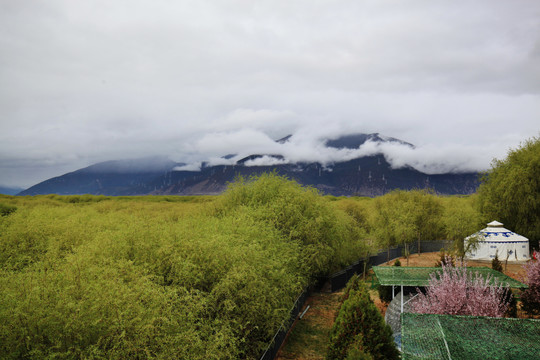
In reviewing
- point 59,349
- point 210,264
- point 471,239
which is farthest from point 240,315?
point 471,239

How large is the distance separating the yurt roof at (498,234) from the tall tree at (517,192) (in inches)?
105

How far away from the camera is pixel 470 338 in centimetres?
1071

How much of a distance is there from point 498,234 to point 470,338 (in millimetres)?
36799

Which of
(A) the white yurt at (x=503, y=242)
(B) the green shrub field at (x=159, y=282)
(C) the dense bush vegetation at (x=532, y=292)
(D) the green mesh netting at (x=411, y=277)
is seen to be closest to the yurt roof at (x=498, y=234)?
(A) the white yurt at (x=503, y=242)

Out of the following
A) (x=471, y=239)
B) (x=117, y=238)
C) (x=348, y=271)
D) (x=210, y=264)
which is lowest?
(x=348, y=271)

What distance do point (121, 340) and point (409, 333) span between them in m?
9.59

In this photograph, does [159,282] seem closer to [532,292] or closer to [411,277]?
[411,277]

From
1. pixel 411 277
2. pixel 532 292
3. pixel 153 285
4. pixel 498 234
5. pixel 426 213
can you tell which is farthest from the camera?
pixel 426 213

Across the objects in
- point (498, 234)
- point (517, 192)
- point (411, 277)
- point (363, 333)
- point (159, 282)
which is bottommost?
point (498, 234)

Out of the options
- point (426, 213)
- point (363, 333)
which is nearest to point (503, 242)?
point (426, 213)

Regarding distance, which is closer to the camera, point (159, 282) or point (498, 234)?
point (159, 282)

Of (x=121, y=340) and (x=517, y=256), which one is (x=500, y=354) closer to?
(x=121, y=340)

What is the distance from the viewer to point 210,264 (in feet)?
50.7

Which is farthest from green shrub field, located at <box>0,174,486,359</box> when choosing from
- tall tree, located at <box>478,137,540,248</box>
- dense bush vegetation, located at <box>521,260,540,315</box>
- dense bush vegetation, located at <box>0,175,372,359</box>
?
tall tree, located at <box>478,137,540,248</box>
